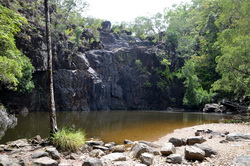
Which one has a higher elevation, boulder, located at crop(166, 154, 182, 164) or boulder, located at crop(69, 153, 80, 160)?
boulder, located at crop(166, 154, 182, 164)

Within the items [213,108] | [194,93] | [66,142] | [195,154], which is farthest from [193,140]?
[194,93]

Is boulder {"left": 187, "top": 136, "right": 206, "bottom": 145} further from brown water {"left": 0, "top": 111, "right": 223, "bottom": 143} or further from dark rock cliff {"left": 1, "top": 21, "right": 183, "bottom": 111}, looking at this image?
dark rock cliff {"left": 1, "top": 21, "right": 183, "bottom": 111}

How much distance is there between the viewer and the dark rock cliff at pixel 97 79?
2717cm

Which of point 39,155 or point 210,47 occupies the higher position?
point 210,47

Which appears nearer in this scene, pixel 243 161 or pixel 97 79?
pixel 243 161

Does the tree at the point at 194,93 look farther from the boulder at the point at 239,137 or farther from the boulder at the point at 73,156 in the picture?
the boulder at the point at 73,156

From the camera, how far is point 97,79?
111 ft

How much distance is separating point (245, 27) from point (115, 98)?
27.6 m

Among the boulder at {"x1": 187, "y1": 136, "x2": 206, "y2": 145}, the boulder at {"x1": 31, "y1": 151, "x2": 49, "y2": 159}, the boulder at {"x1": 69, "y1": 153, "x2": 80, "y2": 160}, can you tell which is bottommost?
the boulder at {"x1": 187, "y1": 136, "x2": 206, "y2": 145}

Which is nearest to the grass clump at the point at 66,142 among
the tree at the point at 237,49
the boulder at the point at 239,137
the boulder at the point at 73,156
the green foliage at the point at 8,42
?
the boulder at the point at 73,156

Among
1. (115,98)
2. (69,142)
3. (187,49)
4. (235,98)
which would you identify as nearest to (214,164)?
(69,142)

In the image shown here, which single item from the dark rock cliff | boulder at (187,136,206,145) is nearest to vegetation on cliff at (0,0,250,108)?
the dark rock cliff

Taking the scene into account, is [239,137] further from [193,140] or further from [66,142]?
[66,142]

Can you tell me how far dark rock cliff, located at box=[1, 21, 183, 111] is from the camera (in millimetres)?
27172
